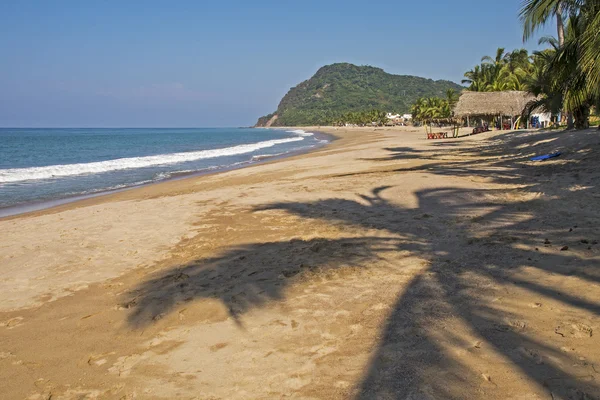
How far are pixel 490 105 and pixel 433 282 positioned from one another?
1230 inches

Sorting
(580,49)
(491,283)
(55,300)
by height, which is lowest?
(55,300)

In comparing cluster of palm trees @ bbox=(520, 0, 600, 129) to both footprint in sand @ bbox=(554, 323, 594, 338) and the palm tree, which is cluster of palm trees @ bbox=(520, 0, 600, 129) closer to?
the palm tree

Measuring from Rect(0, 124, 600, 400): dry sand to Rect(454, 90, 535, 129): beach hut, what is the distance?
24.7 metres

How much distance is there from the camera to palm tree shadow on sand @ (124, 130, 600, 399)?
100 inches

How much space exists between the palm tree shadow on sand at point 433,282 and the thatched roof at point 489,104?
25.5m

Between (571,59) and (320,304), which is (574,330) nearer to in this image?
(320,304)

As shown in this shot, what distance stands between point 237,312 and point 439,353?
1726 millimetres

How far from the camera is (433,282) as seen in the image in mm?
4047

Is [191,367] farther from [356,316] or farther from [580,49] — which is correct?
[580,49]

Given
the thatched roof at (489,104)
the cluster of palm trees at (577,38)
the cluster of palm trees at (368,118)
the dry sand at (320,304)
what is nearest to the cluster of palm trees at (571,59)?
the cluster of palm trees at (577,38)

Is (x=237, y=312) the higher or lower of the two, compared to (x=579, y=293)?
lower

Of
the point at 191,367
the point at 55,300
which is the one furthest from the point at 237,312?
the point at 55,300

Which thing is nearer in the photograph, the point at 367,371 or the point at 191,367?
the point at 367,371

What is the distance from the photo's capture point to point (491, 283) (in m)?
3.88
